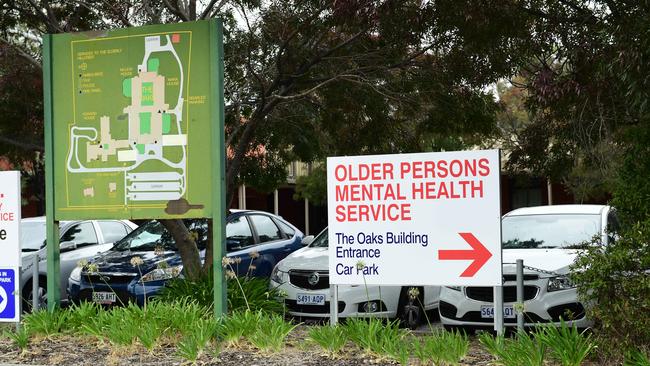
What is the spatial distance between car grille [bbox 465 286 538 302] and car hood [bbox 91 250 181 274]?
14.7 ft

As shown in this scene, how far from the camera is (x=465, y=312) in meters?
9.54

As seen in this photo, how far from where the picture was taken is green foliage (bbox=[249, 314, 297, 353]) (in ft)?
25.3

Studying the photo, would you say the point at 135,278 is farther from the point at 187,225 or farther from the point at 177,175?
the point at 177,175

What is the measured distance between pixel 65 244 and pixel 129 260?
6.71 ft

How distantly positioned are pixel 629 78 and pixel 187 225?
7430 mm

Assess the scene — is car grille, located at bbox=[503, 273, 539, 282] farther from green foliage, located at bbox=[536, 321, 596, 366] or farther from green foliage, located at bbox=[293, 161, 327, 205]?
green foliage, located at bbox=[293, 161, 327, 205]

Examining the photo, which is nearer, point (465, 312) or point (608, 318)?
point (608, 318)

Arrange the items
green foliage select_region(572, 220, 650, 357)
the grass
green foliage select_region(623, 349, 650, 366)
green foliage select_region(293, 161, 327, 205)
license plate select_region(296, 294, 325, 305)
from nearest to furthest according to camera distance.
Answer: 1. green foliage select_region(623, 349, 650, 366)
2. green foliage select_region(572, 220, 650, 357)
3. the grass
4. license plate select_region(296, 294, 325, 305)
5. green foliage select_region(293, 161, 327, 205)

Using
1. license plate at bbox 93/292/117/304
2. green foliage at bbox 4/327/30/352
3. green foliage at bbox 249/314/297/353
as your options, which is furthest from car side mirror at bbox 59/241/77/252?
green foliage at bbox 249/314/297/353

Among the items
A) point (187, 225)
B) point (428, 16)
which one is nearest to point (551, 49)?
point (428, 16)

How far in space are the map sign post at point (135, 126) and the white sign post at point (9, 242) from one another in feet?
1.39

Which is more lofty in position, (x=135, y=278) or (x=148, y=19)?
(x=148, y=19)

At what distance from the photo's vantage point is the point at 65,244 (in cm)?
1393

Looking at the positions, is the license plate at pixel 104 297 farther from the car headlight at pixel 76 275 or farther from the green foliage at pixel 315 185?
the green foliage at pixel 315 185
